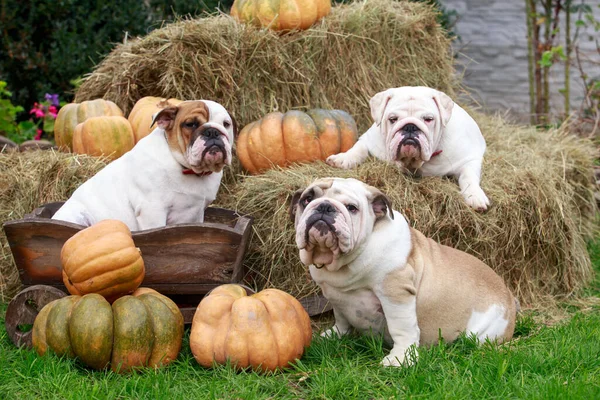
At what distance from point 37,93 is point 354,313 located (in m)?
5.95

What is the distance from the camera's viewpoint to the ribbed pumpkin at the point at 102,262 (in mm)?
3908

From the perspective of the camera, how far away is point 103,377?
3721mm

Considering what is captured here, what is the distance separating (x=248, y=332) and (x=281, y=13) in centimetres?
316

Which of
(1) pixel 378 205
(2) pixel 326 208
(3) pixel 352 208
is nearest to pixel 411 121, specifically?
(1) pixel 378 205

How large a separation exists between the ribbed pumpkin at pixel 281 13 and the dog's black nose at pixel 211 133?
1851 millimetres

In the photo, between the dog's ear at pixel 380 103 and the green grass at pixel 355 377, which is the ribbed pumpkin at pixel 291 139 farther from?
the green grass at pixel 355 377

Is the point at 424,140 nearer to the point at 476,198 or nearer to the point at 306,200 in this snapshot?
the point at 476,198

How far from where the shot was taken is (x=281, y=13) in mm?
6129

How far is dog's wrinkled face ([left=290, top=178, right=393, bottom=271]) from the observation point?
143 inches

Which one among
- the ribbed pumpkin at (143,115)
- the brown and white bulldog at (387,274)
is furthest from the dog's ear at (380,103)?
the ribbed pumpkin at (143,115)

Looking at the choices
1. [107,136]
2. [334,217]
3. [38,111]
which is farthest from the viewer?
[38,111]

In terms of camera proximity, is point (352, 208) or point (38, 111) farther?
point (38, 111)

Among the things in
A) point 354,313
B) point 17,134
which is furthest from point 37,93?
point 354,313

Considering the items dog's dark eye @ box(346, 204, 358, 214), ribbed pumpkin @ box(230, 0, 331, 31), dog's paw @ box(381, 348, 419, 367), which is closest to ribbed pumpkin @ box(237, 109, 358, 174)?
ribbed pumpkin @ box(230, 0, 331, 31)
